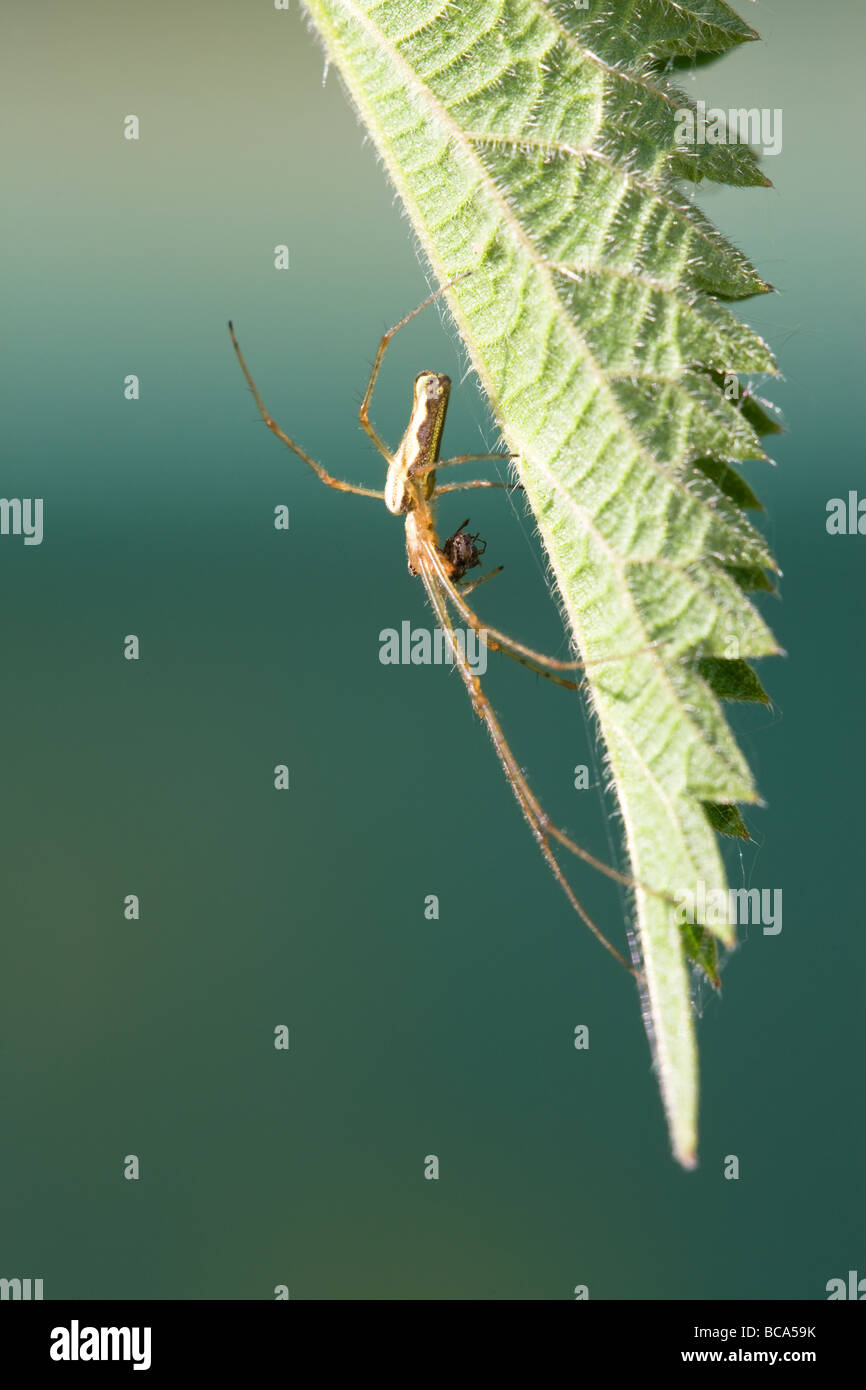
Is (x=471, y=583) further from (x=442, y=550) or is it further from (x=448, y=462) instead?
(x=448, y=462)

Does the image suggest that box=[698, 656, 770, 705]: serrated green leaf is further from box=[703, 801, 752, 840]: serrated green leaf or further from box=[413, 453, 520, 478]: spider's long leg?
box=[413, 453, 520, 478]: spider's long leg

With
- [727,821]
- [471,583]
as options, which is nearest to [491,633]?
[471,583]

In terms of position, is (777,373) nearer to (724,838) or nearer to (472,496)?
(724,838)

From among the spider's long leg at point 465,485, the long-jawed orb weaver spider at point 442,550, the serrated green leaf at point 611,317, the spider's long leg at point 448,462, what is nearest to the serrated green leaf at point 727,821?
the serrated green leaf at point 611,317

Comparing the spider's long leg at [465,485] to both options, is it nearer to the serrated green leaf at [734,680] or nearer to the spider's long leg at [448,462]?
the spider's long leg at [448,462]

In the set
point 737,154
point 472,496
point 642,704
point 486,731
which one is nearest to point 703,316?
point 737,154
